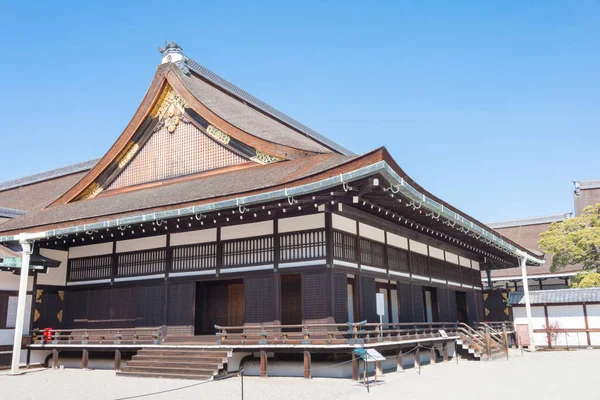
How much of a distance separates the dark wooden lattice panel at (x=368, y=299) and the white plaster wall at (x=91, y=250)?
917cm

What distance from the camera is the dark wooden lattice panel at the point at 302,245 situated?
1476cm

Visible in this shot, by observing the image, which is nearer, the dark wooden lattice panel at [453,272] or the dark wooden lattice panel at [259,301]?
the dark wooden lattice panel at [259,301]

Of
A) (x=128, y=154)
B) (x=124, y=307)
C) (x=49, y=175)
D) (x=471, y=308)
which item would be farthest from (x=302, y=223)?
(x=49, y=175)

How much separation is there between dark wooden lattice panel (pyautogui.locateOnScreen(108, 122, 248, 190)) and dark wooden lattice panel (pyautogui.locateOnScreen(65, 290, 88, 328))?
15.1 ft

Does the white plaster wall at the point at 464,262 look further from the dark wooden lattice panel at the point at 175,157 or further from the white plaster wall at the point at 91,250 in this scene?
the white plaster wall at the point at 91,250

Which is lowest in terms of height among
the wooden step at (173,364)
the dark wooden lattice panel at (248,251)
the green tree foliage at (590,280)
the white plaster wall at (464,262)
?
the wooden step at (173,364)

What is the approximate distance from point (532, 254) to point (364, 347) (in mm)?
16140

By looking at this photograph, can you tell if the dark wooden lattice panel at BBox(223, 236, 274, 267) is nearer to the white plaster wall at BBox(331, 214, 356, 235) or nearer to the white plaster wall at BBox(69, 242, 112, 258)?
the white plaster wall at BBox(331, 214, 356, 235)

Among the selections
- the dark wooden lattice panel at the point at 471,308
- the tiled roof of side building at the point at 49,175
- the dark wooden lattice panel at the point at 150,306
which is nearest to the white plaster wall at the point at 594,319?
the dark wooden lattice panel at the point at 471,308

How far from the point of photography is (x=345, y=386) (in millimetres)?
12086

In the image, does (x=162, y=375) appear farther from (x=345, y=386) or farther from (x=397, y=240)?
(x=397, y=240)

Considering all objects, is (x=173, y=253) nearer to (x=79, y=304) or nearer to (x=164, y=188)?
(x=164, y=188)

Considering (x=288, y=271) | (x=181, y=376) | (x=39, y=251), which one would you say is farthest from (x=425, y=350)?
(x=39, y=251)

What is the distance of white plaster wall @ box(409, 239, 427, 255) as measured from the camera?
1994cm
